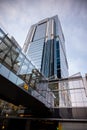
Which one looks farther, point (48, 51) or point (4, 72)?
point (48, 51)

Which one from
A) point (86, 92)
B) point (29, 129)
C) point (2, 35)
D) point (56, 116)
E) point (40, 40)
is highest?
point (40, 40)

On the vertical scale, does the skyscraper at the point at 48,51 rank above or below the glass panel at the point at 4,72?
above

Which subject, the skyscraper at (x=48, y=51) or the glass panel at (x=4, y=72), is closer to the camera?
the glass panel at (x=4, y=72)

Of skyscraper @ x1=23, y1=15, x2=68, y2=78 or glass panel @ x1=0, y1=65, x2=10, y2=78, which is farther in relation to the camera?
skyscraper @ x1=23, y1=15, x2=68, y2=78

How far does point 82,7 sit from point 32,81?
992 centimetres

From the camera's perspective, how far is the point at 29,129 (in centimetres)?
1662

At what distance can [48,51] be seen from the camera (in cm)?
7206

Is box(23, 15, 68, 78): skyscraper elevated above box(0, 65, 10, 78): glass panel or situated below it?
above

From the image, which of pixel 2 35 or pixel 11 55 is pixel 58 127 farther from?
pixel 2 35

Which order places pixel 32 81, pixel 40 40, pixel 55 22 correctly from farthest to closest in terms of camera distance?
pixel 55 22, pixel 40 40, pixel 32 81

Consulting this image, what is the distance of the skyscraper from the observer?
62.4 m

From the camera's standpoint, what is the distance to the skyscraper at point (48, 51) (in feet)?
205

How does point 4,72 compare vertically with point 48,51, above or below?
below

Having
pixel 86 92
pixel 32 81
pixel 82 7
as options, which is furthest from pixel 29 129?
pixel 82 7
